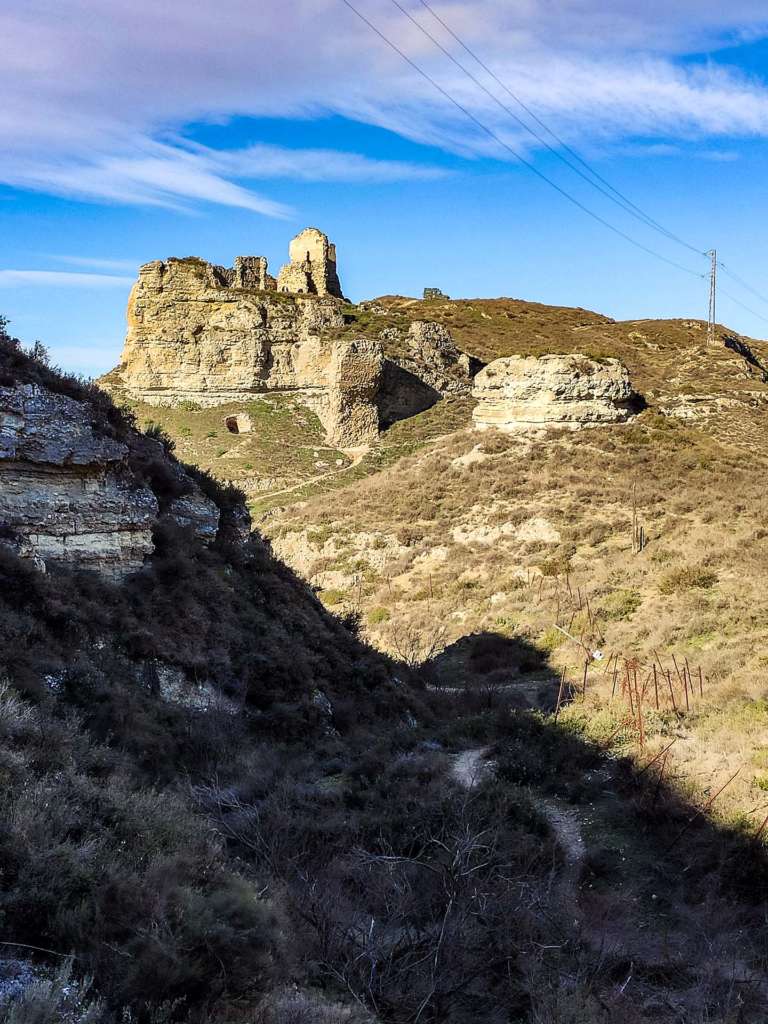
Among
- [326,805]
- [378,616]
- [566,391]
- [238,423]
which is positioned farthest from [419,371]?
[326,805]

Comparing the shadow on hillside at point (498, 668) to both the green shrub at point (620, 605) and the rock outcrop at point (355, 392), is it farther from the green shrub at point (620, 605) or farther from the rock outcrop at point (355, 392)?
the rock outcrop at point (355, 392)

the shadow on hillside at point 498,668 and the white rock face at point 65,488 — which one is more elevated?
the white rock face at point 65,488

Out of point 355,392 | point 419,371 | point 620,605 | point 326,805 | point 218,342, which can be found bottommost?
point 326,805

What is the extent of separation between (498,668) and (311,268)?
39733 mm

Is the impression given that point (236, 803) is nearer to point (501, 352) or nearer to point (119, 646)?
point (119, 646)

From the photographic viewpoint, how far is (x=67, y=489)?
11414 mm

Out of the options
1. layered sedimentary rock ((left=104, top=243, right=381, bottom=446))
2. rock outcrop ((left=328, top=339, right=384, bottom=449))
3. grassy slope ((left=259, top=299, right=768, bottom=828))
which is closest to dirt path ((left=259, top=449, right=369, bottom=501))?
rock outcrop ((left=328, top=339, right=384, bottom=449))

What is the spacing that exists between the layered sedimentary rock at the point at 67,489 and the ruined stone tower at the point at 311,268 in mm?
42161

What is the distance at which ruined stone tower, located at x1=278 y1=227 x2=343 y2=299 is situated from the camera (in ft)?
172

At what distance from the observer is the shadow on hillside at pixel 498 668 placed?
18438mm

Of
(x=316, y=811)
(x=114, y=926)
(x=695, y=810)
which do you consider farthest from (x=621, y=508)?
Answer: (x=114, y=926)

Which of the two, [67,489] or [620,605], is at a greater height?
[67,489]

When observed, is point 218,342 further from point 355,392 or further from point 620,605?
point 620,605

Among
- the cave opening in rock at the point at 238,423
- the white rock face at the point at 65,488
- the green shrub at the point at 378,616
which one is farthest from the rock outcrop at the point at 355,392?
the white rock face at the point at 65,488
